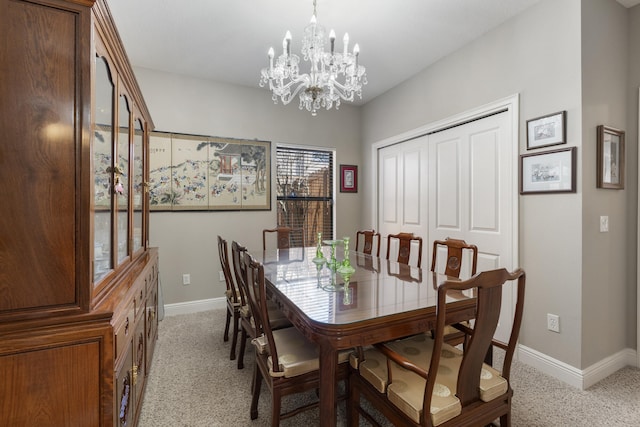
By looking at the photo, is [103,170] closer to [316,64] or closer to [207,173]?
[316,64]

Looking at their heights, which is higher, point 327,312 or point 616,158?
point 616,158

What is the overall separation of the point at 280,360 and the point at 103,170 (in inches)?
47.5

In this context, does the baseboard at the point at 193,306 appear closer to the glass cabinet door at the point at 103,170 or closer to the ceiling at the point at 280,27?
the glass cabinet door at the point at 103,170

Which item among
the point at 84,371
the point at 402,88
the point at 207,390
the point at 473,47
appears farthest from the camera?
the point at 402,88

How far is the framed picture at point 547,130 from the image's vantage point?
2.16 metres

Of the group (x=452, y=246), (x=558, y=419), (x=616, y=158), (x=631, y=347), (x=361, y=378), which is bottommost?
(x=558, y=419)

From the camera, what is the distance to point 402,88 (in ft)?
12.2

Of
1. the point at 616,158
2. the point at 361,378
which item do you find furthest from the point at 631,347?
the point at 361,378

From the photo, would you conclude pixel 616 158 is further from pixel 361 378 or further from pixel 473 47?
pixel 361 378

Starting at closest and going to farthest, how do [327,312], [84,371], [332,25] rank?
[84,371], [327,312], [332,25]

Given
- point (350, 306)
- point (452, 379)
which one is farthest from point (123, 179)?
point (452, 379)

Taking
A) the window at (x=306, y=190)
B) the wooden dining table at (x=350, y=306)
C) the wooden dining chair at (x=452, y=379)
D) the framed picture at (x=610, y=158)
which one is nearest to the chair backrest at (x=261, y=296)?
→ the wooden dining table at (x=350, y=306)

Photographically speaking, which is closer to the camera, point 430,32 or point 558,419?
point 558,419

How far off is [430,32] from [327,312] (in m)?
2.62
